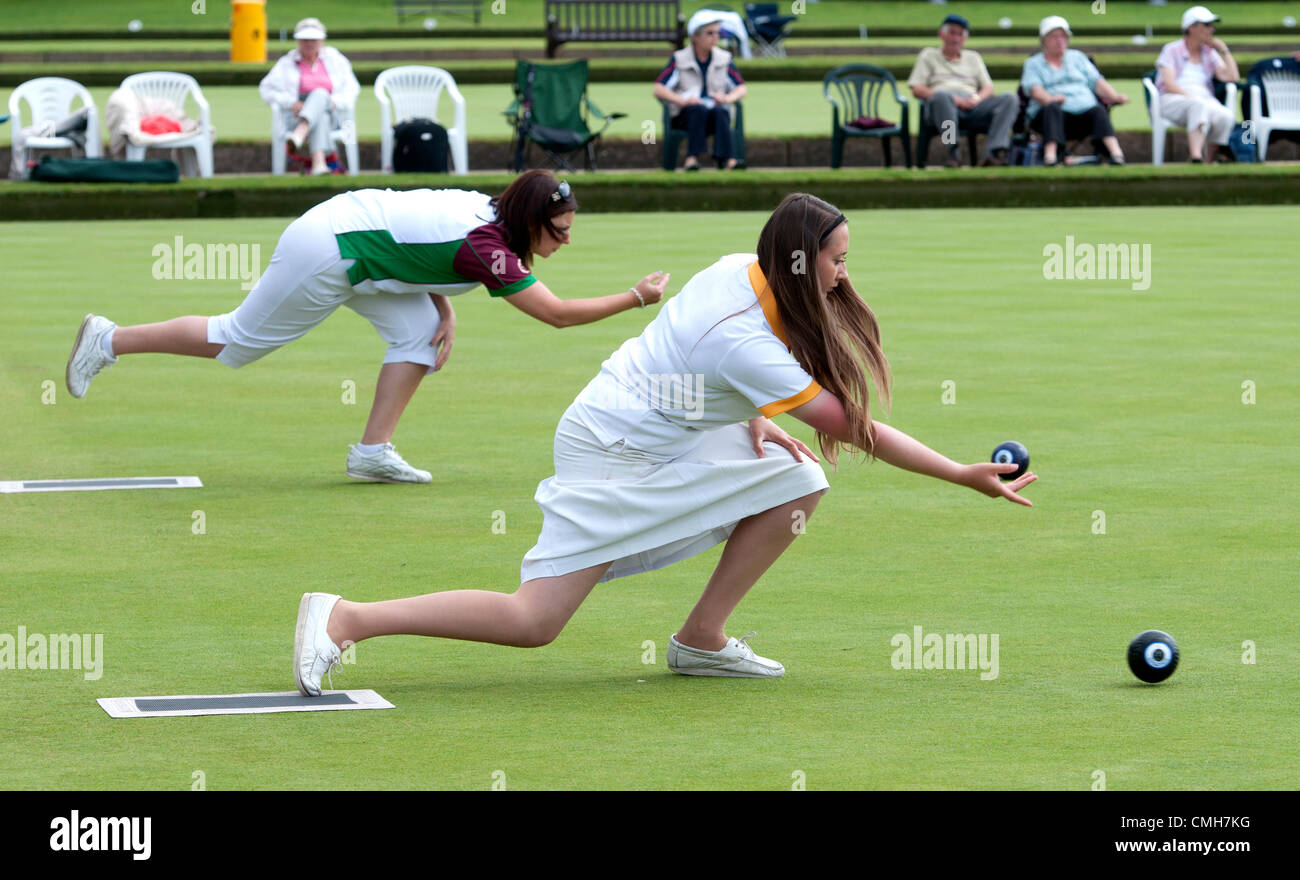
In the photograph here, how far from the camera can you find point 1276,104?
71.6 ft

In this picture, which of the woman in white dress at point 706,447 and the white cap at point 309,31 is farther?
the white cap at point 309,31

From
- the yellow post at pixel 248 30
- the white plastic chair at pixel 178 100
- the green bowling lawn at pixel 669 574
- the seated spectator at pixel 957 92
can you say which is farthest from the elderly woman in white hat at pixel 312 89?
the yellow post at pixel 248 30

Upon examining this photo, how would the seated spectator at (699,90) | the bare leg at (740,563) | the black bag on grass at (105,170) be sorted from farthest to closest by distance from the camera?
the seated spectator at (699,90), the black bag on grass at (105,170), the bare leg at (740,563)

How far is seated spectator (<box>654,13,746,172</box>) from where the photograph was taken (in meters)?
20.5

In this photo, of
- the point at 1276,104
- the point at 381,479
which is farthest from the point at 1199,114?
the point at 381,479

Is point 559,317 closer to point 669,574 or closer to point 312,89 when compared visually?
point 669,574

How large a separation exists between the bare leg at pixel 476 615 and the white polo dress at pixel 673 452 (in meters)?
0.05

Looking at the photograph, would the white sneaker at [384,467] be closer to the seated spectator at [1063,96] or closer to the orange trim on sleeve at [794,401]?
the orange trim on sleeve at [794,401]

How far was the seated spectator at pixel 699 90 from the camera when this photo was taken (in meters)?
20.5

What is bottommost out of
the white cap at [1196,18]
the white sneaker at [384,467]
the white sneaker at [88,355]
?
the white sneaker at [384,467]

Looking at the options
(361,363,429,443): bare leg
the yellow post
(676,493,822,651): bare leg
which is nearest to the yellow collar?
(676,493,822,651): bare leg

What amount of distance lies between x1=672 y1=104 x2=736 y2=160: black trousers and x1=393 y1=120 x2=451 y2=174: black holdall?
2.44 m
